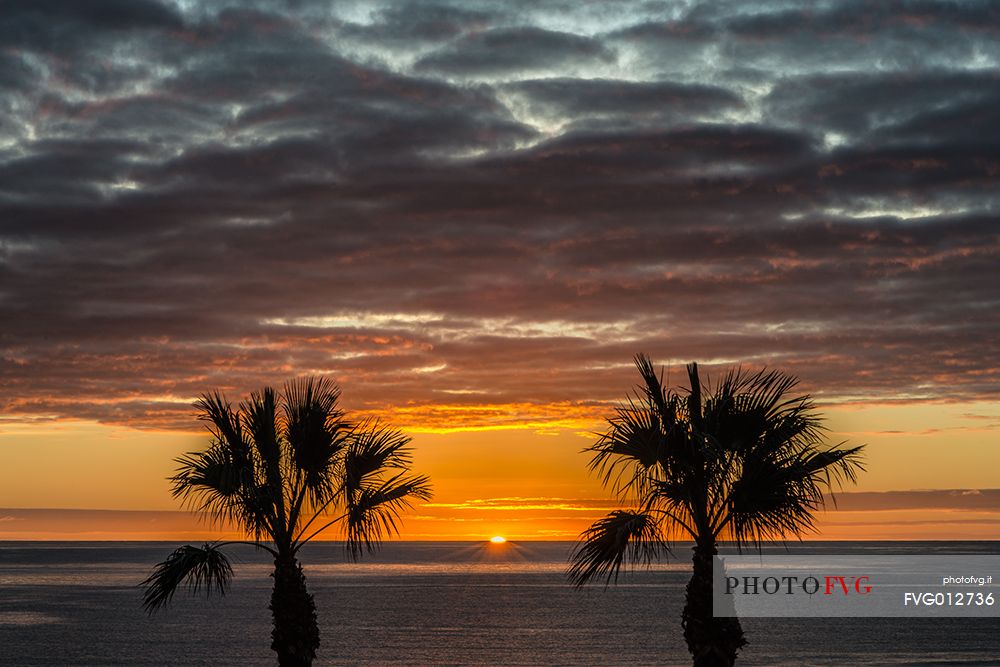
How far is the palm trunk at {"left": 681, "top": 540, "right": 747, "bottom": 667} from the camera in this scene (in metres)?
19.2

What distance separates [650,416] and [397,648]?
1612 inches

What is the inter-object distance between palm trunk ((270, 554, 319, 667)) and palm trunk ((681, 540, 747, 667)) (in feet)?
24.7

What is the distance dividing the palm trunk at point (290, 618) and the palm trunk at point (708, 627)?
753 cm

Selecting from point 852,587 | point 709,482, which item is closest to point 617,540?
point 709,482

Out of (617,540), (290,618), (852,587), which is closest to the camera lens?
(617,540)

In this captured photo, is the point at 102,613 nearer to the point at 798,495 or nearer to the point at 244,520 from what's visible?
the point at 244,520

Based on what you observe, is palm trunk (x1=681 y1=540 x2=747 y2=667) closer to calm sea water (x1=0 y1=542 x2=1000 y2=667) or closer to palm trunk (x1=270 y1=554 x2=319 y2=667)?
palm trunk (x1=270 y1=554 x2=319 y2=667)

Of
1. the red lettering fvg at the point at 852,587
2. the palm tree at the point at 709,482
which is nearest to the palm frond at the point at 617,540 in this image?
the palm tree at the point at 709,482

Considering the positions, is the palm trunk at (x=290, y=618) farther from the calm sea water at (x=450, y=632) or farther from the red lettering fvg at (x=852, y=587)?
the red lettering fvg at (x=852, y=587)

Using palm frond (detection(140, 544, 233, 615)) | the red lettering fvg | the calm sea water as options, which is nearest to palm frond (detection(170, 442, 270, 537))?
palm frond (detection(140, 544, 233, 615))

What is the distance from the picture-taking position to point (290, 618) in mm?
21516

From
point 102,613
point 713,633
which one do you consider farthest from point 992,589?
point 713,633

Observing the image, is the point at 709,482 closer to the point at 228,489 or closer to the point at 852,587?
the point at 228,489

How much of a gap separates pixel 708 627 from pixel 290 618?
27.0 feet
